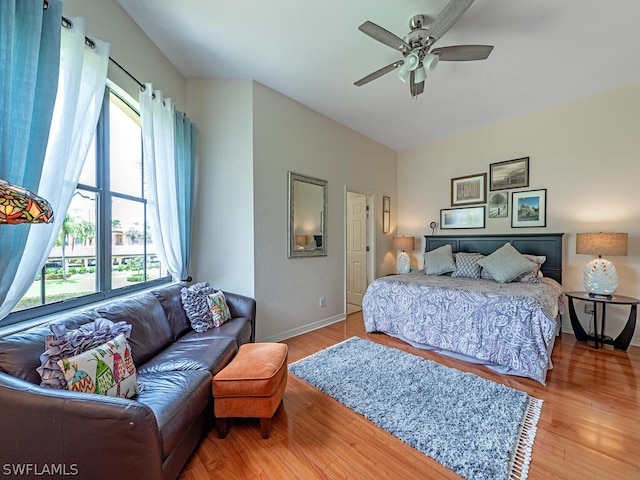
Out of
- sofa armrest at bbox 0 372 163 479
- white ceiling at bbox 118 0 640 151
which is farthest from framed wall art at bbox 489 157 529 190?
sofa armrest at bbox 0 372 163 479

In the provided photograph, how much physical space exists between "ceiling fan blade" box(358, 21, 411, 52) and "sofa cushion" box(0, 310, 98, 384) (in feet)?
8.61

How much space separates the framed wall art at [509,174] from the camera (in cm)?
374

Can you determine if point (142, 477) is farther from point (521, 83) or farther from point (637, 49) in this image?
point (637, 49)

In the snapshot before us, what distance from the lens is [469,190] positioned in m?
4.27

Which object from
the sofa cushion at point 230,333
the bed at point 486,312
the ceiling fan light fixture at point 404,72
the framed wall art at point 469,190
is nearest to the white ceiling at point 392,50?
the ceiling fan light fixture at point 404,72

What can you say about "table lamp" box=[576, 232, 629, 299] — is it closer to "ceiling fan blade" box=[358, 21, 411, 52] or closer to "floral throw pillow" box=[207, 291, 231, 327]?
"ceiling fan blade" box=[358, 21, 411, 52]

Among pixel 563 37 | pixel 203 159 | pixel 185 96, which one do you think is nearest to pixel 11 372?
pixel 203 159

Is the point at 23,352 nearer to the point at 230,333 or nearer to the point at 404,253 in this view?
the point at 230,333

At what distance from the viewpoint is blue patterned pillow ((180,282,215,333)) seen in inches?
92.2

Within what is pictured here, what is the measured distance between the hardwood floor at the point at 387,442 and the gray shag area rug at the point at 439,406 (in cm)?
8

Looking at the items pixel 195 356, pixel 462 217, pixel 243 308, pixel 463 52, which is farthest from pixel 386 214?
pixel 195 356

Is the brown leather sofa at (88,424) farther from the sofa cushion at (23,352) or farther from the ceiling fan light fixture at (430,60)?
the ceiling fan light fixture at (430,60)

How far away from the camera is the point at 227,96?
303 centimetres

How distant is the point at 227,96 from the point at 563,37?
329 centimetres
